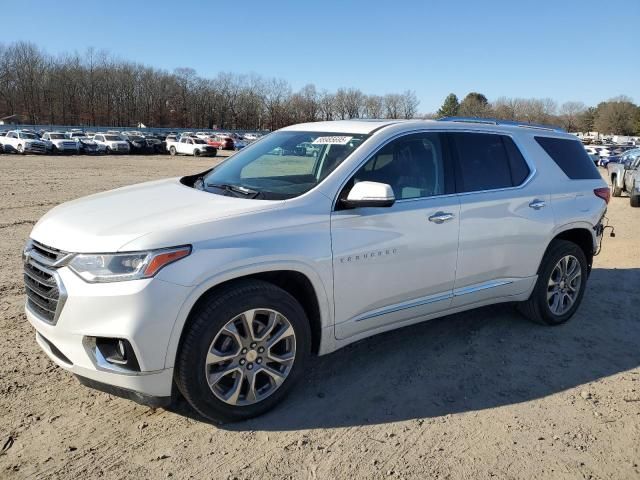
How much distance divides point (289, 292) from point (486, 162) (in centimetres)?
209

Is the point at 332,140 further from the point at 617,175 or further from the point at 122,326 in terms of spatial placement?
the point at 617,175

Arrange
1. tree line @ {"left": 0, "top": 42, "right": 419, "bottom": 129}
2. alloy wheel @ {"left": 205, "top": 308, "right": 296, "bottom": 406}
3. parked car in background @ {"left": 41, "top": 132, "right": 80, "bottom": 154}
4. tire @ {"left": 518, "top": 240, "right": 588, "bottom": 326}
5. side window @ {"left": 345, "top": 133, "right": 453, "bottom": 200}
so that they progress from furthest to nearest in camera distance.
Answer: tree line @ {"left": 0, "top": 42, "right": 419, "bottom": 129} < parked car in background @ {"left": 41, "top": 132, "right": 80, "bottom": 154} < tire @ {"left": 518, "top": 240, "right": 588, "bottom": 326} < side window @ {"left": 345, "top": 133, "right": 453, "bottom": 200} < alloy wheel @ {"left": 205, "top": 308, "right": 296, "bottom": 406}

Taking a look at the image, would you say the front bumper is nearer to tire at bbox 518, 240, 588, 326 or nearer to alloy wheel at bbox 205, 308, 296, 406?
alloy wheel at bbox 205, 308, 296, 406

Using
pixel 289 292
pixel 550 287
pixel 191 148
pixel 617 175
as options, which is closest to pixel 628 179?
pixel 617 175

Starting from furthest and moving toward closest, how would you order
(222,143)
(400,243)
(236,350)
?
1. (222,143)
2. (400,243)
3. (236,350)

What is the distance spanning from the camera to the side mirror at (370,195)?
331 centimetres

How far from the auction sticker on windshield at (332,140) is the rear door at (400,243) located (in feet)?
0.94

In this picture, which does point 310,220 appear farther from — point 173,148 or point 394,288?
point 173,148

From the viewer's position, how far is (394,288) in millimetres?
3736

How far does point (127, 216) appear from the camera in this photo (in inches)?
126

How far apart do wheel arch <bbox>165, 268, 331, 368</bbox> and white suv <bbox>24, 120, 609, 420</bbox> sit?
0.03 feet

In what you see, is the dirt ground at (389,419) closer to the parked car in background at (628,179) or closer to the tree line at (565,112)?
the parked car in background at (628,179)

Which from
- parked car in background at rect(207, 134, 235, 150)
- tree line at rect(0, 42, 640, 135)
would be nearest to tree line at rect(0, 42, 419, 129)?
tree line at rect(0, 42, 640, 135)

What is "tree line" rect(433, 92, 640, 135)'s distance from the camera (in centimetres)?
12075
